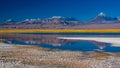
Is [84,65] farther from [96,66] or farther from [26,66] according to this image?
[26,66]

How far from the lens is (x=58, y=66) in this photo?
2017 cm

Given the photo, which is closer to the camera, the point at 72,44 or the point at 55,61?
the point at 55,61

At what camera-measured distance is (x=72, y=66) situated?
20.3 metres

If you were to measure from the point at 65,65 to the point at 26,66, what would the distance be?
8.57ft

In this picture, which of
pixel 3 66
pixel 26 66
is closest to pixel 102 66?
pixel 26 66

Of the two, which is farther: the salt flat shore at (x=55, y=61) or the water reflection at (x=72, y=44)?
the water reflection at (x=72, y=44)

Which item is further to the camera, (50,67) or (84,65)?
(84,65)

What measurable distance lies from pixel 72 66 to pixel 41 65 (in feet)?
6.36

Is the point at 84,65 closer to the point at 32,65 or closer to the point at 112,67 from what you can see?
the point at 112,67

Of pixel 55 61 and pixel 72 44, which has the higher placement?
pixel 55 61

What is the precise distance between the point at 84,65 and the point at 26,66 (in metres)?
3.79

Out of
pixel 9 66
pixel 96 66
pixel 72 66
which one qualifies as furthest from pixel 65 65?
pixel 9 66

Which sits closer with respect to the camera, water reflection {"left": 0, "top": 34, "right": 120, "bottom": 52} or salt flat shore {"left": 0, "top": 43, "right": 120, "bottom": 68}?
salt flat shore {"left": 0, "top": 43, "right": 120, "bottom": 68}

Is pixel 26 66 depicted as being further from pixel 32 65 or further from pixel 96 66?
pixel 96 66
